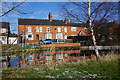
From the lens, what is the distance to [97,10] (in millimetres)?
4648

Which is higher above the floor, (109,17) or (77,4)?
(77,4)

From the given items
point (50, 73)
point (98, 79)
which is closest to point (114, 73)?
point (98, 79)

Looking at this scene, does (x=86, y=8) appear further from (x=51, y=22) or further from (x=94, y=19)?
(x=51, y=22)

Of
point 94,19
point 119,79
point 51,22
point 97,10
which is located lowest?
point 119,79

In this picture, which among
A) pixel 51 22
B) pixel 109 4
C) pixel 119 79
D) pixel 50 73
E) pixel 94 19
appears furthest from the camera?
pixel 94 19

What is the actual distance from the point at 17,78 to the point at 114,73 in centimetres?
262

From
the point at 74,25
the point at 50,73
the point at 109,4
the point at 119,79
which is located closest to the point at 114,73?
the point at 119,79

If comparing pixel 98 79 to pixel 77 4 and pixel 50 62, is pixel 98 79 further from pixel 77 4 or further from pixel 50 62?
pixel 77 4

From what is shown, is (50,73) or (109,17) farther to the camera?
(109,17)

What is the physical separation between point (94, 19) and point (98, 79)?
267cm

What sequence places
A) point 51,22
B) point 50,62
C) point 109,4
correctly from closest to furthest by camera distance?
point 51,22 → point 50,62 → point 109,4

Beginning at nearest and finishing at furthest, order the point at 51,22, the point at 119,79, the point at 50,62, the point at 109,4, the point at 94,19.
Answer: the point at 51,22, the point at 119,79, the point at 50,62, the point at 109,4, the point at 94,19

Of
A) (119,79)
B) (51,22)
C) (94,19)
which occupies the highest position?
(94,19)

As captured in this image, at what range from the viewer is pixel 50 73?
3.28 meters
